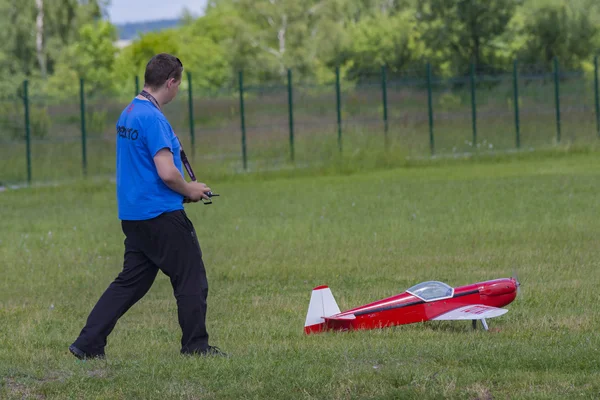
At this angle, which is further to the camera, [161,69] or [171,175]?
[161,69]

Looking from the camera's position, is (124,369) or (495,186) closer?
(124,369)

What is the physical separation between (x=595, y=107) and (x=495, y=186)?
12757 mm

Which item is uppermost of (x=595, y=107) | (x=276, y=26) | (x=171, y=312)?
(x=276, y=26)

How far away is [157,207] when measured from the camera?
641cm

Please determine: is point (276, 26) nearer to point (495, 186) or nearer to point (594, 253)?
point (495, 186)

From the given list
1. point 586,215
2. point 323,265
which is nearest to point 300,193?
point 586,215

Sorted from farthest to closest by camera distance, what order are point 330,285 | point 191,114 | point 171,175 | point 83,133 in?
point 191,114 < point 83,133 < point 330,285 < point 171,175

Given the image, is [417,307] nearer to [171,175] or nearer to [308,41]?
[171,175]

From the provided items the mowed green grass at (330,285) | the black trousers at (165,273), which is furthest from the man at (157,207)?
the mowed green grass at (330,285)

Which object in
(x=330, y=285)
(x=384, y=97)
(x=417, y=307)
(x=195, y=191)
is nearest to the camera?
(x=195, y=191)

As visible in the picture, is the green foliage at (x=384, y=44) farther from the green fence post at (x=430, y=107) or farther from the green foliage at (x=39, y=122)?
the green foliage at (x=39, y=122)

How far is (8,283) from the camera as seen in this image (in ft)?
35.3

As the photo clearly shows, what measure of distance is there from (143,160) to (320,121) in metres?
20.6

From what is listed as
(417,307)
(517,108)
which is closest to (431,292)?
(417,307)
